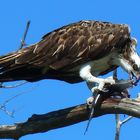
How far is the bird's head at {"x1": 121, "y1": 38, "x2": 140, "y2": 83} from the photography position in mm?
5816

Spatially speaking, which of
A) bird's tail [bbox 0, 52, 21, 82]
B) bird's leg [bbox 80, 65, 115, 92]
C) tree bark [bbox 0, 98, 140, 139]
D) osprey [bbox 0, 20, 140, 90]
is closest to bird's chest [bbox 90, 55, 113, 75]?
osprey [bbox 0, 20, 140, 90]

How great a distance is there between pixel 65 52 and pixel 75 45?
0.15 metres

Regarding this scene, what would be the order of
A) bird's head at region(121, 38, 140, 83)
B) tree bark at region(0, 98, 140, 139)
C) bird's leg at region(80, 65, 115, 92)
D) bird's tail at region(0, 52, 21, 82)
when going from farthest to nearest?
A: bird's head at region(121, 38, 140, 83), bird's tail at region(0, 52, 21, 82), bird's leg at region(80, 65, 115, 92), tree bark at region(0, 98, 140, 139)

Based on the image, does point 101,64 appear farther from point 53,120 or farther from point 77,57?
point 53,120

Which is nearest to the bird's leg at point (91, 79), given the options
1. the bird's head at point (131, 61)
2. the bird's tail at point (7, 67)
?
the bird's head at point (131, 61)

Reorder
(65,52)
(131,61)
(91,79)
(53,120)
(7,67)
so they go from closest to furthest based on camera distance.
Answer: (53,120)
(91,79)
(7,67)
(131,61)
(65,52)

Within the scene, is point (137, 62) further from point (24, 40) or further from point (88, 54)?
point (24, 40)

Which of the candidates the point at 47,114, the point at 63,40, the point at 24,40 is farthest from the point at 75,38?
the point at 47,114

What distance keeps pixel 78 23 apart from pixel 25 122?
1.52 metres

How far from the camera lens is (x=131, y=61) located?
19.2 feet

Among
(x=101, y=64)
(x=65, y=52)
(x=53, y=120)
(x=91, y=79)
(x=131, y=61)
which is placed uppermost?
(x=65, y=52)

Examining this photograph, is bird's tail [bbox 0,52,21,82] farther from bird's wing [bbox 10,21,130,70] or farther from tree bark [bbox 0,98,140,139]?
tree bark [bbox 0,98,140,139]

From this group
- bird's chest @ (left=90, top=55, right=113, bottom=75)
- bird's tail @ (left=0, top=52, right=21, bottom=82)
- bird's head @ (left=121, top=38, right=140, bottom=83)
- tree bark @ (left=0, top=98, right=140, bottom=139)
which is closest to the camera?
tree bark @ (left=0, top=98, right=140, bottom=139)

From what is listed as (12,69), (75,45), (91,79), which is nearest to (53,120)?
(91,79)
